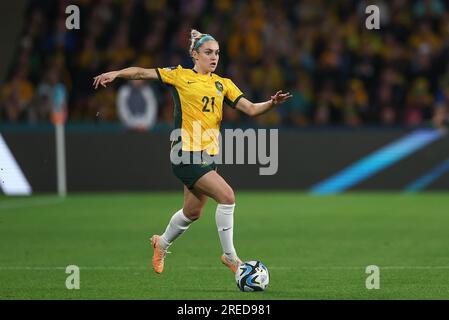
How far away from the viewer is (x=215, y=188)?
30.7ft

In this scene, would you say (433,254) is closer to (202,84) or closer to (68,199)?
(202,84)

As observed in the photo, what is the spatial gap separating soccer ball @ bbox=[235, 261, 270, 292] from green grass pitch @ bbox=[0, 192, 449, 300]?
102 mm

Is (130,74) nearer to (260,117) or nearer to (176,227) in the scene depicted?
(176,227)

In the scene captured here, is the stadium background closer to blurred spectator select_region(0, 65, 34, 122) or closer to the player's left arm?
blurred spectator select_region(0, 65, 34, 122)

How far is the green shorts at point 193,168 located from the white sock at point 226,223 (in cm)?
32

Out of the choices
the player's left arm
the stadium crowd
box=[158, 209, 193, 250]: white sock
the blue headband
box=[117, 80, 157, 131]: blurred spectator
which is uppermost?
the stadium crowd

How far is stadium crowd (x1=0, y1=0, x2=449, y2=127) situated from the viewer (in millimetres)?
21219

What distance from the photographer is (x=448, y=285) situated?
30.7ft

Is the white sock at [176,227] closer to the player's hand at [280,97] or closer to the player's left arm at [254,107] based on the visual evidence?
the player's left arm at [254,107]

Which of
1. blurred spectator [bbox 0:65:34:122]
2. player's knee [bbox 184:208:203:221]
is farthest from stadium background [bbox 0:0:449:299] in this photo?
player's knee [bbox 184:208:203:221]

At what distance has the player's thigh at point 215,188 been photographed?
9.35 m

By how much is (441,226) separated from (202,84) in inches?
250
